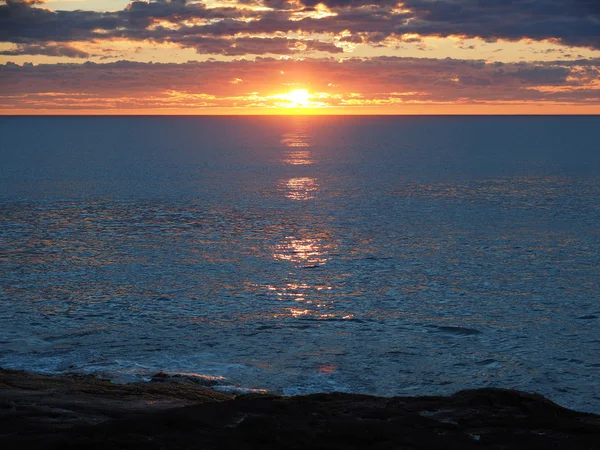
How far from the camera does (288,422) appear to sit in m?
10.5

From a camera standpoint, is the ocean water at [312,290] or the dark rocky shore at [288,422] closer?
the dark rocky shore at [288,422]

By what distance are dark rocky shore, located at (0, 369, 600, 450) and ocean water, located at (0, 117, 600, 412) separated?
322 cm

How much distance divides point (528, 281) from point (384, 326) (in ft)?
24.2

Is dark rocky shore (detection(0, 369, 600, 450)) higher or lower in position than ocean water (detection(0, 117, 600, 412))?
higher

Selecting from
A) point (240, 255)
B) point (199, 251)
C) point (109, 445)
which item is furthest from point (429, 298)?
point (109, 445)

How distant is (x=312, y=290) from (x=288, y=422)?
1341 cm

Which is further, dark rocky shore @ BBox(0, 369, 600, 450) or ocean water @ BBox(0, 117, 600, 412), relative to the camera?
ocean water @ BBox(0, 117, 600, 412)

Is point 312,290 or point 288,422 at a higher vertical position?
point 288,422

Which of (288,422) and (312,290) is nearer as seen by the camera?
(288,422)

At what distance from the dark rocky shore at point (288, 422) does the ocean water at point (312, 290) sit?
322 cm

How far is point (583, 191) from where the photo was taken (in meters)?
52.0

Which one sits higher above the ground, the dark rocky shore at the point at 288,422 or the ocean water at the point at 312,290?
the dark rocky shore at the point at 288,422

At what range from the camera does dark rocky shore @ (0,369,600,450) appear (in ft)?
31.4

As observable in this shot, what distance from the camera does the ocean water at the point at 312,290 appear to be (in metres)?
16.7
